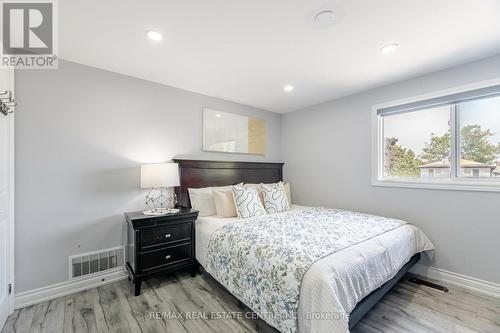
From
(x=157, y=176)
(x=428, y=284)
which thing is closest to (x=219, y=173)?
(x=157, y=176)

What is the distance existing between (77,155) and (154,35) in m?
1.48

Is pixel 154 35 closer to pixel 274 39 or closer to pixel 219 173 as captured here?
pixel 274 39

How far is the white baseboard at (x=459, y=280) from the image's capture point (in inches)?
85.4

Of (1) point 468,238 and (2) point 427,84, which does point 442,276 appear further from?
(2) point 427,84

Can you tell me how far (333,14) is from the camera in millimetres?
1618

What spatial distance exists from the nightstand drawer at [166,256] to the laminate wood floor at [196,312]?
0.26 meters

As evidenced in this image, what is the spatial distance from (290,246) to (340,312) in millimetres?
542

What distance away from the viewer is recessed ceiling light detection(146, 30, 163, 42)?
183 centimetres

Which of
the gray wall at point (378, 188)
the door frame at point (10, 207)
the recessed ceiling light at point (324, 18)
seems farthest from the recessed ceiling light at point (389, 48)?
the door frame at point (10, 207)

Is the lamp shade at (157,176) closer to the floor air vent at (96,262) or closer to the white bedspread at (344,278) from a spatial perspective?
the floor air vent at (96,262)

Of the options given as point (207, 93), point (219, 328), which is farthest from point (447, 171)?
point (207, 93)

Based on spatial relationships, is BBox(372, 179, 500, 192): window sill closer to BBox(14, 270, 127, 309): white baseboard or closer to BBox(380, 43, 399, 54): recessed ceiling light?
BBox(380, 43, 399, 54): recessed ceiling light

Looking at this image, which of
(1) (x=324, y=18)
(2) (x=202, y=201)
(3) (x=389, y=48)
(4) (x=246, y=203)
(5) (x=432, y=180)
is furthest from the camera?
(2) (x=202, y=201)

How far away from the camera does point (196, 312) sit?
1.93 meters
